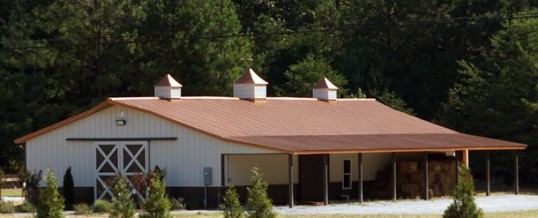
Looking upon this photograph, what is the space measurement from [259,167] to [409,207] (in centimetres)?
627

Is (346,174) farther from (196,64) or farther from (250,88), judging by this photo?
(196,64)

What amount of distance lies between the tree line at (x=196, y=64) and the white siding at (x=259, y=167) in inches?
721

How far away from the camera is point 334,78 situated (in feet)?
239

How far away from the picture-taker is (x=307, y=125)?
51094 millimetres

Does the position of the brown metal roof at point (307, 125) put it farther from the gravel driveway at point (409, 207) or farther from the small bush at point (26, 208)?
the small bush at point (26, 208)

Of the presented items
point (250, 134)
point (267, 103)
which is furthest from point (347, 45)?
point (250, 134)

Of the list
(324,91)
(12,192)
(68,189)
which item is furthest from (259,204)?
(12,192)

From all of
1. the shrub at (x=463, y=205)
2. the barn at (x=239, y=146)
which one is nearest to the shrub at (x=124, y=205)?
the shrub at (x=463, y=205)

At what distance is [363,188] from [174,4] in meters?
21.0

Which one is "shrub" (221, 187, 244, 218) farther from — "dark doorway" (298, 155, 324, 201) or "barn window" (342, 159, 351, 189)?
"barn window" (342, 159, 351, 189)

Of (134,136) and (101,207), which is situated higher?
(134,136)

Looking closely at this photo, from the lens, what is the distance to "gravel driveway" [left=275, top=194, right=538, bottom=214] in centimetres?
4228

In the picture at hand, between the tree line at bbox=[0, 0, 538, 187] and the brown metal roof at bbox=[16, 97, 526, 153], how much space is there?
1034 centimetres

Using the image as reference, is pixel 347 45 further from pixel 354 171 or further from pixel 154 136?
pixel 154 136
